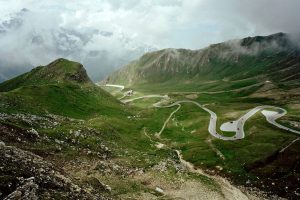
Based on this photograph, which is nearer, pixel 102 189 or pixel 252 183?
pixel 102 189

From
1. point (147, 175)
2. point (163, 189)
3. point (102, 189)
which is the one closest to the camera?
point (102, 189)

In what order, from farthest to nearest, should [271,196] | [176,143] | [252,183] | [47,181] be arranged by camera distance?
1. [176,143]
2. [252,183]
3. [271,196]
4. [47,181]

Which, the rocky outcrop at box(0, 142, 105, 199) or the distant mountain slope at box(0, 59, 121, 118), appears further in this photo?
the distant mountain slope at box(0, 59, 121, 118)

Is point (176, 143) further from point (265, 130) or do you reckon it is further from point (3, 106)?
point (3, 106)

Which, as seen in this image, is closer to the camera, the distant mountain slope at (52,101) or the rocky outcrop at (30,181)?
the rocky outcrop at (30,181)

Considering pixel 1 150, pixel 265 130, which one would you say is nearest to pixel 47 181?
pixel 1 150

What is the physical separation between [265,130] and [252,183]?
2293 inches

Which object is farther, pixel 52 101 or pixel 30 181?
pixel 52 101

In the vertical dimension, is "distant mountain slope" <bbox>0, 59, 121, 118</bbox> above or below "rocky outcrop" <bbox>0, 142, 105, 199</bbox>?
above

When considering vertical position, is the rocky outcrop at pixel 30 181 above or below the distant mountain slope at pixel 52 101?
below

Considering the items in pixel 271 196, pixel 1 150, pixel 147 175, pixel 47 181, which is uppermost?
pixel 1 150

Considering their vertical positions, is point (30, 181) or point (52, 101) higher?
point (52, 101)

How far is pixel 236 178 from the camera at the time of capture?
4198 inches

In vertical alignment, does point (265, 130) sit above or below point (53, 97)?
below
